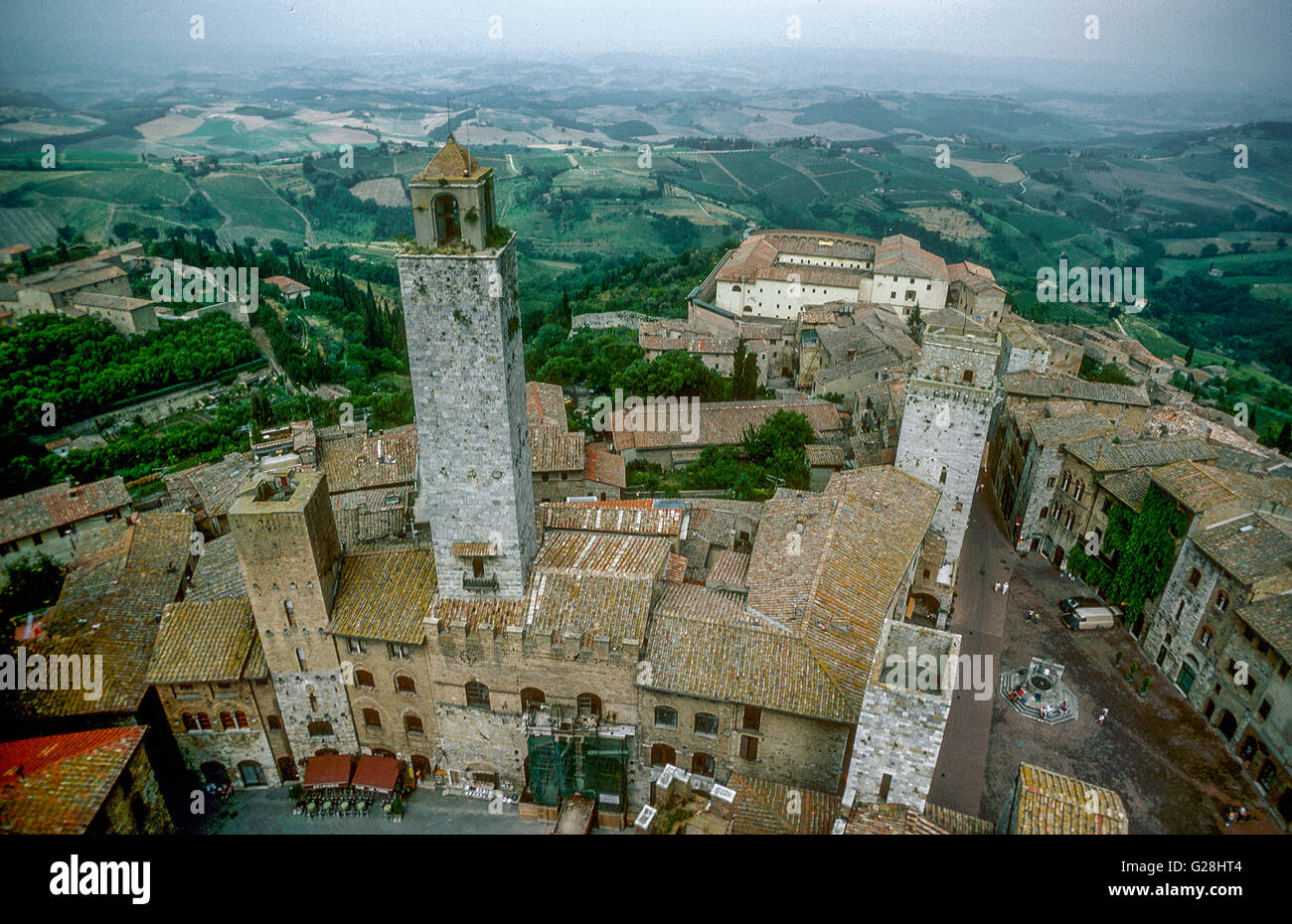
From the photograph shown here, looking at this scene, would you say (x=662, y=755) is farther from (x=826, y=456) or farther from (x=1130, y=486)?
(x=1130, y=486)

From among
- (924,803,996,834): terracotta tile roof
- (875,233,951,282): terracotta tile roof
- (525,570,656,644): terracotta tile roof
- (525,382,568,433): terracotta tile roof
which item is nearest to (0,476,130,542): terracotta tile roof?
(525,382,568,433): terracotta tile roof

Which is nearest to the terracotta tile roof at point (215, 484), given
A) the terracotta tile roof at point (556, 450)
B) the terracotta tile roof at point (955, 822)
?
the terracotta tile roof at point (556, 450)

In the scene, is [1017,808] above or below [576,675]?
above

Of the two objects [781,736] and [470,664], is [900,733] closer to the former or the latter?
[781,736]

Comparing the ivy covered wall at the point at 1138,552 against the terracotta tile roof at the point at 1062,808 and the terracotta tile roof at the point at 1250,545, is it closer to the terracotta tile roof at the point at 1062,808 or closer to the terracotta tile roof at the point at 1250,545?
the terracotta tile roof at the point at 1250,545
